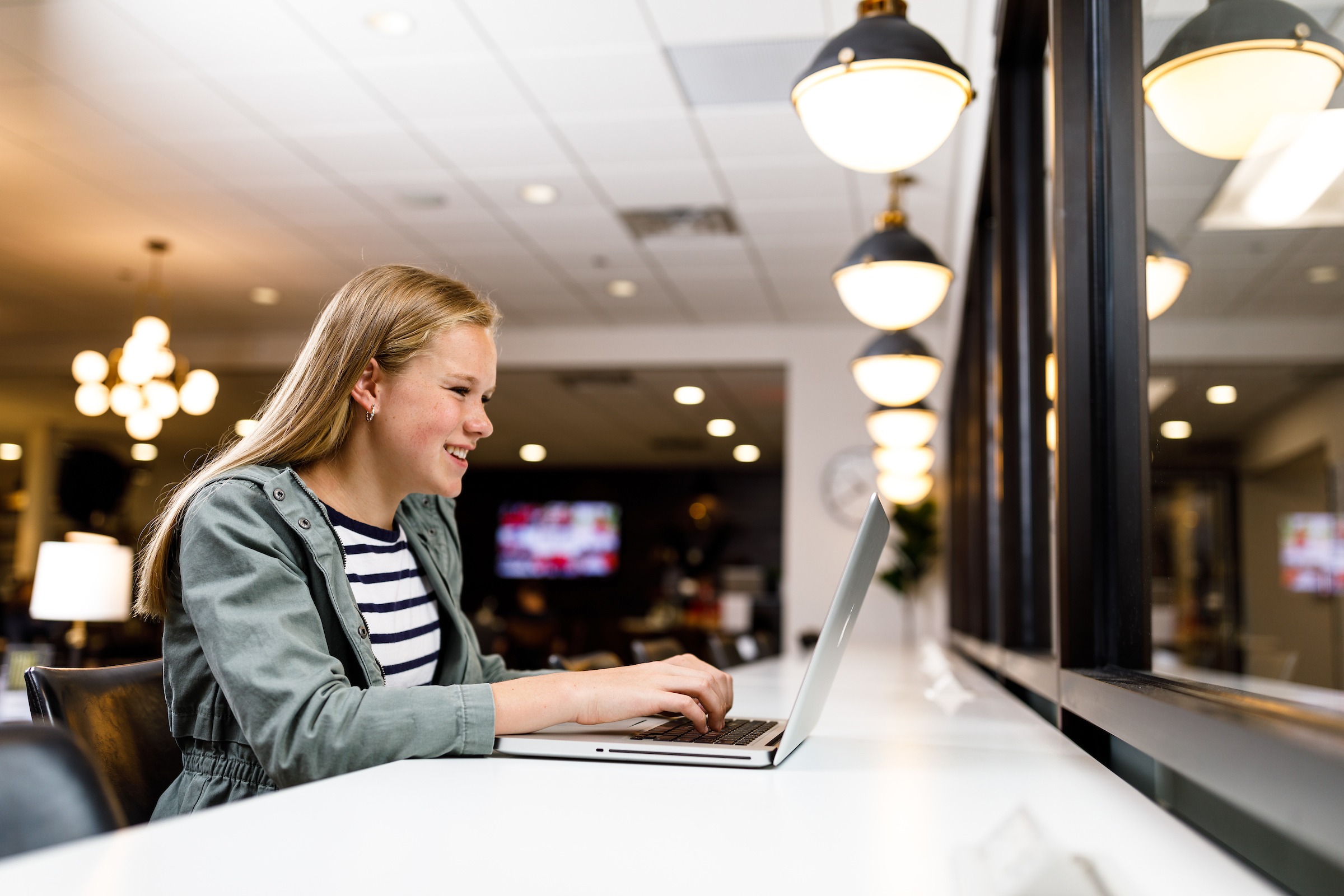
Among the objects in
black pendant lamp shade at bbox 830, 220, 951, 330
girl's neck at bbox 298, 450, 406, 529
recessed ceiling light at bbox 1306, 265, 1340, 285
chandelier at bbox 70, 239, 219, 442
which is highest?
chandelier at bbox 70, 239, 219, 442

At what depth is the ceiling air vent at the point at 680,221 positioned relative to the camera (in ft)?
16.2

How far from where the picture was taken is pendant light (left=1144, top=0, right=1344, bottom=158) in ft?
2.89

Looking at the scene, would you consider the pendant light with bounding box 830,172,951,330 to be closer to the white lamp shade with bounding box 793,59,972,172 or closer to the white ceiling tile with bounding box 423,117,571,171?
the white lamp shade with bounding box 793,59,972,172

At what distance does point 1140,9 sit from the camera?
135 cm

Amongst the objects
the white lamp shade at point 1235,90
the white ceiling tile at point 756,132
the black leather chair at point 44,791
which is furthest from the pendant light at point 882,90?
the white ceiling tile at point 756,132

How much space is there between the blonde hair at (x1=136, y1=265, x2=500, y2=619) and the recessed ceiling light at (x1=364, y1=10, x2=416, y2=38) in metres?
2.18

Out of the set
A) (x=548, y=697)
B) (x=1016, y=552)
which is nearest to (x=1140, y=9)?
(x=548, y=697)

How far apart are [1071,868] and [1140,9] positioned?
118 cm

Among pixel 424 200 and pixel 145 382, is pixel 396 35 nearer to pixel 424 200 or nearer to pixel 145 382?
pixel 424 200

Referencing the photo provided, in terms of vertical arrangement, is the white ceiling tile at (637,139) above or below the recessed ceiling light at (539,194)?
above

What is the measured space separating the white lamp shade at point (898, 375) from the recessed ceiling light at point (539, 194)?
1.90 metres

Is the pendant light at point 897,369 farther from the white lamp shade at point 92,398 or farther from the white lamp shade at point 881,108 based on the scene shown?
the white lamp shade at point 92,398

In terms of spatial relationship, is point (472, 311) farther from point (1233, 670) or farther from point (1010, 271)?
point (1233, 670)

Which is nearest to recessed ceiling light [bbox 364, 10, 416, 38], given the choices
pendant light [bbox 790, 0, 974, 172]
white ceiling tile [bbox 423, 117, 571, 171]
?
white ceiling tile [bbox 423, 117, 571, 171]
